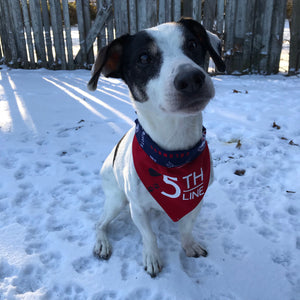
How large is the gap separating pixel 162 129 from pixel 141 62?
1.58ft

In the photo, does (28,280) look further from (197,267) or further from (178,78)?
(178,78)

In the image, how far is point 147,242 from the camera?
94.3 inches

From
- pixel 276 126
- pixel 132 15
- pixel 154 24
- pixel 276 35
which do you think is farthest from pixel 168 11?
pixel 276 126

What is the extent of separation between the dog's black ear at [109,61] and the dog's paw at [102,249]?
1269 mm

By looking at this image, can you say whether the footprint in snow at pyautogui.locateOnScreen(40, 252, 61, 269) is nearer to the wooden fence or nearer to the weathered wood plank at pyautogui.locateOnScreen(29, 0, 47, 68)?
the wooden fence

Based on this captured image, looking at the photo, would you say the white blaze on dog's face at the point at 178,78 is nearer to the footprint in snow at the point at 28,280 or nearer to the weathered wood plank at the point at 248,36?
the footprint in snow at the point at 28,280

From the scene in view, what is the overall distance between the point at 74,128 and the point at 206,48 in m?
2.81

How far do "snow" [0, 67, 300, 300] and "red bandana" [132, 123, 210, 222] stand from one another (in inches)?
19.5

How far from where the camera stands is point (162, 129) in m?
2.14

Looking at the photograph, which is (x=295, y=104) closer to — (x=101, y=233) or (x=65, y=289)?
(x=101, y=233)

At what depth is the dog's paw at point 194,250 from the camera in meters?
2.48

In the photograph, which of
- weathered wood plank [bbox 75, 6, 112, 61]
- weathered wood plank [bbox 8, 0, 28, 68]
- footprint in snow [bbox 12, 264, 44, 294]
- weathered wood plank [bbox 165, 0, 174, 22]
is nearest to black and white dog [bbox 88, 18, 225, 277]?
footprint in snow [bbox 12, 264, 44, 294]

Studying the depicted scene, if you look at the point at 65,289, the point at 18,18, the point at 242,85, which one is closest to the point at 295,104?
the point at 242,85

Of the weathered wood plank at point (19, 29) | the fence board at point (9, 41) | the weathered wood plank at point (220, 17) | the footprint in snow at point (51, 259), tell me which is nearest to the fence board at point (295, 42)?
the weathered wood plank at point (220, 17)
